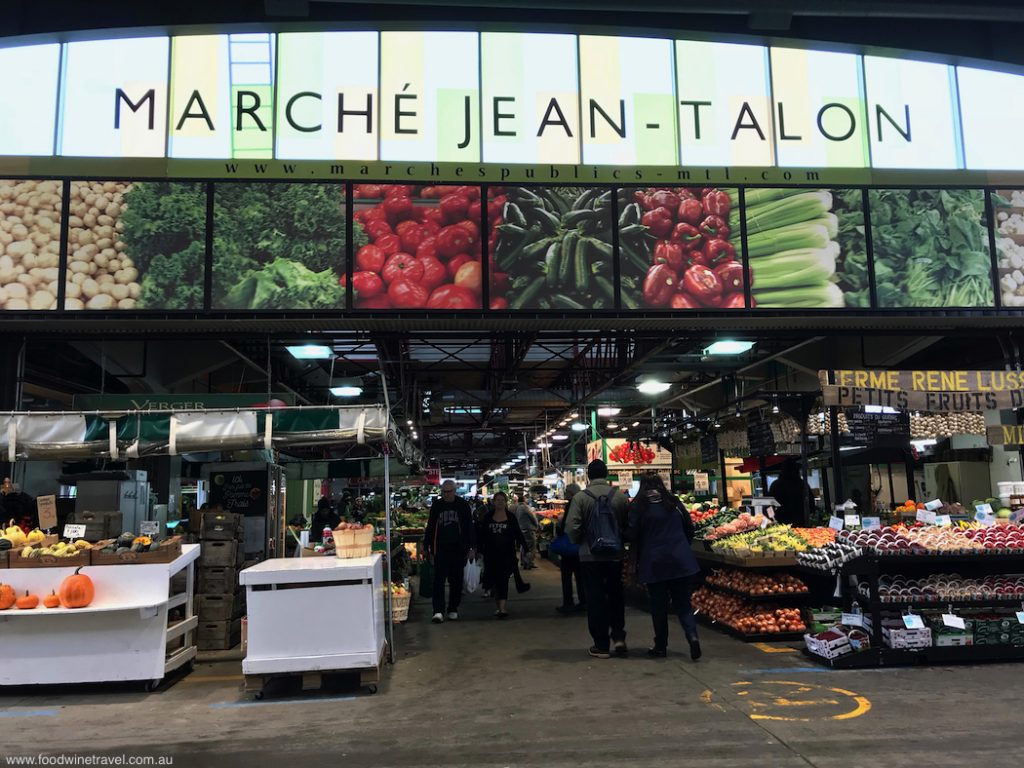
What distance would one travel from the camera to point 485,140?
11.8m

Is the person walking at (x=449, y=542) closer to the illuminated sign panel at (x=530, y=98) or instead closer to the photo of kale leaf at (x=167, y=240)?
the photo of kale leaf at (x=167, y=240)

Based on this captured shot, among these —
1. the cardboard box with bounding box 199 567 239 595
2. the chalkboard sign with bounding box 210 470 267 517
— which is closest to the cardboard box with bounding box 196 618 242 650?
the cardboard box with bounding box 199 567 239 595

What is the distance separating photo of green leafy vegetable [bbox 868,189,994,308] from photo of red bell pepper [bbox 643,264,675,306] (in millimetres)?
2907

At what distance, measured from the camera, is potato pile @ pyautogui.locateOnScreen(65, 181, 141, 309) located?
9.11 meters

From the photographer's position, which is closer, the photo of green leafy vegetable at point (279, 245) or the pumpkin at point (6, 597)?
the pumpkin at point (6, 597)

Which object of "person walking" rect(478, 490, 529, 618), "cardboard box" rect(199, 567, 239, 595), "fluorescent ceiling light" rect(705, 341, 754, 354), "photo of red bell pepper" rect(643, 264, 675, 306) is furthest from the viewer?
"fluorescent ceiling light" rect(705, 341, 754, 354)

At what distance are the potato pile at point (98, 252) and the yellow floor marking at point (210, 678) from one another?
15.0ft

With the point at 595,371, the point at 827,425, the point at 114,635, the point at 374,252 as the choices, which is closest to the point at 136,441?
the point at 114,635

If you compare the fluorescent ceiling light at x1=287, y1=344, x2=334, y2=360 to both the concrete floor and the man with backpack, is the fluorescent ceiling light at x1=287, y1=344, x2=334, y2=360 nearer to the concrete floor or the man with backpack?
the concrete floor

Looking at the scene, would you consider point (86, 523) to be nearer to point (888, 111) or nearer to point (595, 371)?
point (595, 371)

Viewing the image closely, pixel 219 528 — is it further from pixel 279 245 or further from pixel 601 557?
pixel 601 557

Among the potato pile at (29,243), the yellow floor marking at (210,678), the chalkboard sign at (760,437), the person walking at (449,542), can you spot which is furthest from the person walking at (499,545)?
the potato pile at (29,243)

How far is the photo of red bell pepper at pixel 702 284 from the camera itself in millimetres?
9719

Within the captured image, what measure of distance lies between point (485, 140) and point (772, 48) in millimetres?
5407
